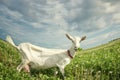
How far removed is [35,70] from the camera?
624 inches

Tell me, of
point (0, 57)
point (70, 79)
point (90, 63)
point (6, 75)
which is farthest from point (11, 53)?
point (6, 75)

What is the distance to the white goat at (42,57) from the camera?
→ 15391 millimetres

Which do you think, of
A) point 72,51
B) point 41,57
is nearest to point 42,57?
point 41,57

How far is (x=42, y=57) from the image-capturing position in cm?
1554

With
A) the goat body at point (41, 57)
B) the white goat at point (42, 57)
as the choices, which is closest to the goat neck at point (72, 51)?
the white goat at point (42, 57)

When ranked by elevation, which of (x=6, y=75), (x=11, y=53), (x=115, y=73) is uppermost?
(x=11, y=53)

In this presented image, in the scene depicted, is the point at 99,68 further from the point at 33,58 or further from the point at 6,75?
the point at 6,75

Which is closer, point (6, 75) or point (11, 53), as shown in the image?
point (6, 75)

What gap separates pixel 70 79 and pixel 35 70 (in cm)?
193

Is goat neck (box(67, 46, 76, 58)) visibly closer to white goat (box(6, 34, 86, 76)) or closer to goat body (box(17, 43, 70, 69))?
white goat (box(6, 34, 86, 76))

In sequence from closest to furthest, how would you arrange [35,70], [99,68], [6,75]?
[6,75] → [35,70] → [99,68]

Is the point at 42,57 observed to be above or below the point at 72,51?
below

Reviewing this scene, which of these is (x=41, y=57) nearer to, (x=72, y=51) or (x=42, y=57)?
(x=42, y=57)

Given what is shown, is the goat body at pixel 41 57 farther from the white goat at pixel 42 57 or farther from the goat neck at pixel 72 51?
the goat neck at pixel 72 51
